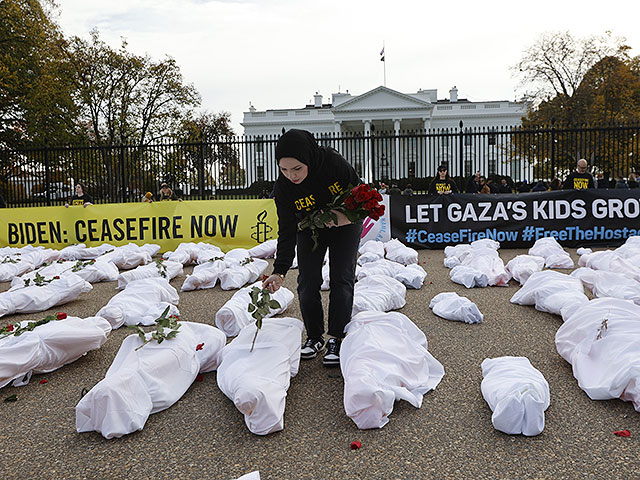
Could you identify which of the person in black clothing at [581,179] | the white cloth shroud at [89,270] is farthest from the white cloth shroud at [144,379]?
the person in black clothing at [581,179]

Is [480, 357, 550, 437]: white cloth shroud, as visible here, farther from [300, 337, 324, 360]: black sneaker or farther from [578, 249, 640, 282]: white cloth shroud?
[578, 249, 640, 282]: white cloth shroud

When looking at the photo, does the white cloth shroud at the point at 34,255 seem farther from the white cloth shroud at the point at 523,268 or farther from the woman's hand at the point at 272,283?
the white cloth shroud at the point at 523,268

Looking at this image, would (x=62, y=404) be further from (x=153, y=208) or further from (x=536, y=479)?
(x=153, y=208)

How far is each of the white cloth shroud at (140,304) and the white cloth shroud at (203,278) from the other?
36.2 inches

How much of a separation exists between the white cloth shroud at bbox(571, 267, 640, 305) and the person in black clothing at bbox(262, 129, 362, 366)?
8.83 ft

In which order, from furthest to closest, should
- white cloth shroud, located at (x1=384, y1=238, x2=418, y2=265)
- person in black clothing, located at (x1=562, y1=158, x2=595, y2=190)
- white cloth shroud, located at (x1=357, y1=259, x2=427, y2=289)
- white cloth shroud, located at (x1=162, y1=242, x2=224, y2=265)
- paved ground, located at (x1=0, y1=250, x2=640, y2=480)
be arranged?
person in black clothing, located at (x1=562, y1=158, x2=595, y2=190), white cloth shroud, located at (x1=162, y1=242, x2=224, y2=265), white cloth shroud, located at (x1=384, y1=238, x2=418, y2=265), white cloth shroud, located at (x1=357, y1=259, x2=427, y2=289), paved ground, located at (x1=0, y1=250, x2=640, y2=480)

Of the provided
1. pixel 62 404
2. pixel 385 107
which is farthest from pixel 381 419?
pixel 385 107

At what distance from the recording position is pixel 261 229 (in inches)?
395

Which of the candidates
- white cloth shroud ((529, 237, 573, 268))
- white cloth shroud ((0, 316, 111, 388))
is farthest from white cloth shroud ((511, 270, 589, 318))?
white cloth shroud ((0, 316, 111, 388))

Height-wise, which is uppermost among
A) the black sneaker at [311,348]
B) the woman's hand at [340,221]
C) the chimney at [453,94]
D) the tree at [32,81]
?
the chimney at [453,94]

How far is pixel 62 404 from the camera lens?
2.96m

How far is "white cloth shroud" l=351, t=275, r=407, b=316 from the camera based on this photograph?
14.9 feet

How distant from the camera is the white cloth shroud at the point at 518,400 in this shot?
238 cm

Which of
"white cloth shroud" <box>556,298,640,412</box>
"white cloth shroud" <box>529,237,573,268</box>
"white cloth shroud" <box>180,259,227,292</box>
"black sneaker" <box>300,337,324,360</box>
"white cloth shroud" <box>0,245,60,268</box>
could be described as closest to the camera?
"white cloth shroud" <box>556,298,640,412</box>
